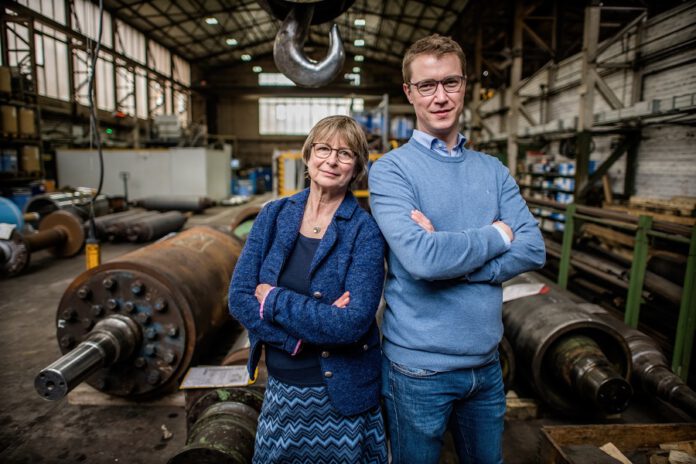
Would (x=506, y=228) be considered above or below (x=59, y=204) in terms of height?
above

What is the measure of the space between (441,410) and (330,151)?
0.86 metres

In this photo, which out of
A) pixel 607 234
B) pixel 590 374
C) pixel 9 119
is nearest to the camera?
pixel 590 374

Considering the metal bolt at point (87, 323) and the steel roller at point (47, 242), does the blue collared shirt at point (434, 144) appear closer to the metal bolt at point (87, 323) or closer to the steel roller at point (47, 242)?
the metal bolt at point (87, 323)

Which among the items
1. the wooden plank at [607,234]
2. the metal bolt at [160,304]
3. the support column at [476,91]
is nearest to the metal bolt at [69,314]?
the metal bolt at [160,304]

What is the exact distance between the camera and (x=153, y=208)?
10.4 meters

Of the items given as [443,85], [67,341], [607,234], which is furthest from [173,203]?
[443,85]

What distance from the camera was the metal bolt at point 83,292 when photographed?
2428 mm

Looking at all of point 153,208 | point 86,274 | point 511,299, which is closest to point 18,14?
Result: point 153,208

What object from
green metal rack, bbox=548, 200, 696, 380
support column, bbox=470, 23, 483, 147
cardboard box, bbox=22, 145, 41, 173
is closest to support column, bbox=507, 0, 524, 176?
support column, bbox=470, 23, 483, 147

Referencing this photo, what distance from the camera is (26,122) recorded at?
9.25 meters

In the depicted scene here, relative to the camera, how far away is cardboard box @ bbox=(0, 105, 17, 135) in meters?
8.57

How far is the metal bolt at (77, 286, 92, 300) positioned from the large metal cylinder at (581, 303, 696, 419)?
315 cm

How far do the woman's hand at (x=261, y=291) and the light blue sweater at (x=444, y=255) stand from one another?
1.25ft

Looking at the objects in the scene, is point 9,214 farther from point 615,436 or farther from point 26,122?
point 615,436
